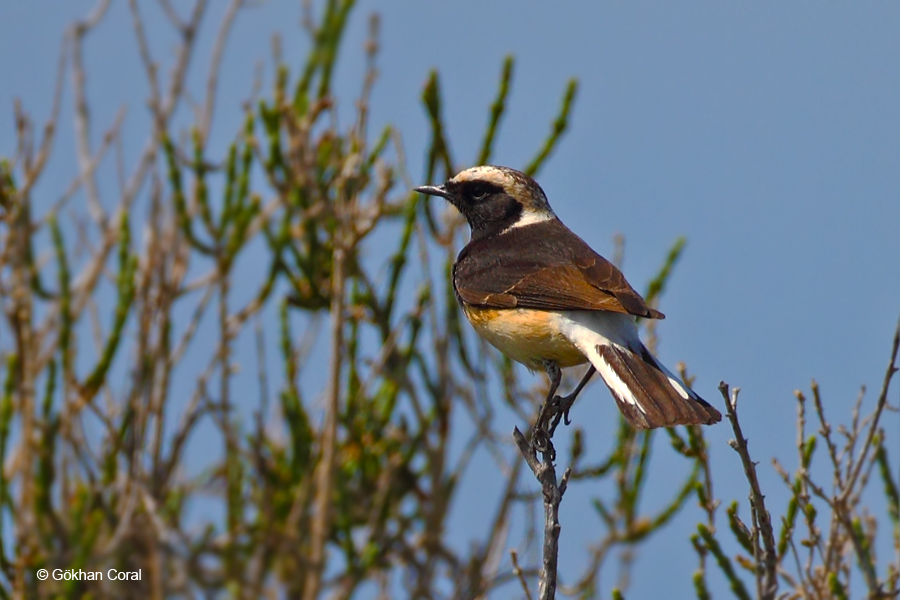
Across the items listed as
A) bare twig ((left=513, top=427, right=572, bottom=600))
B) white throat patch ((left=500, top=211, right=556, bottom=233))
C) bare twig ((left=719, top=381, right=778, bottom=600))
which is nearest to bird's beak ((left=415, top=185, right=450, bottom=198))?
white throat patch ((left=500, top=211, right=556, bottom=233))

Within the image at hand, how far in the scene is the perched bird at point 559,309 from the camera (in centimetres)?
521

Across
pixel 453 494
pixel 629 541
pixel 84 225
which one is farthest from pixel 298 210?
pixel 629 541

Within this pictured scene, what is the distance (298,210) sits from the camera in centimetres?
618

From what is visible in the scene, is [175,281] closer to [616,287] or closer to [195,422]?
[195,422]

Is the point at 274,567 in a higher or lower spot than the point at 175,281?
lower

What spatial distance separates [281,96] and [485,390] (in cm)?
189

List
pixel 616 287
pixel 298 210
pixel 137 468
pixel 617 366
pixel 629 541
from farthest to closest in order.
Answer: pixel 629 541 → pixel 298 210 → pixel 616 287 → pixel 617 366 → pixel 137 468

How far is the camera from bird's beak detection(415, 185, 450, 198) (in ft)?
23.2

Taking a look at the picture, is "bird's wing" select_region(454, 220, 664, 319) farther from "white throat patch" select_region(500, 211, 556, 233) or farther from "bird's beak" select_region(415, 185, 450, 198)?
"bird's beak" select_region(415, 185, 450, 198)

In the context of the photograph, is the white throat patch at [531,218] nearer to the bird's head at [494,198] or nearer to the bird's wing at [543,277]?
the bird's head at [494,198]

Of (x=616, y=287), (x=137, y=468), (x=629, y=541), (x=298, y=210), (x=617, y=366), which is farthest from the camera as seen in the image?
(x=629, y=541)

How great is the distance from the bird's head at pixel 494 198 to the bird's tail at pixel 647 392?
6.40 ft

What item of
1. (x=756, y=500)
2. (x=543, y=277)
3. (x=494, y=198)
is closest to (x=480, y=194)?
(x=494, y=198)

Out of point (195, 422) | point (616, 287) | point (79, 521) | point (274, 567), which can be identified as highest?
point (616, 287)
